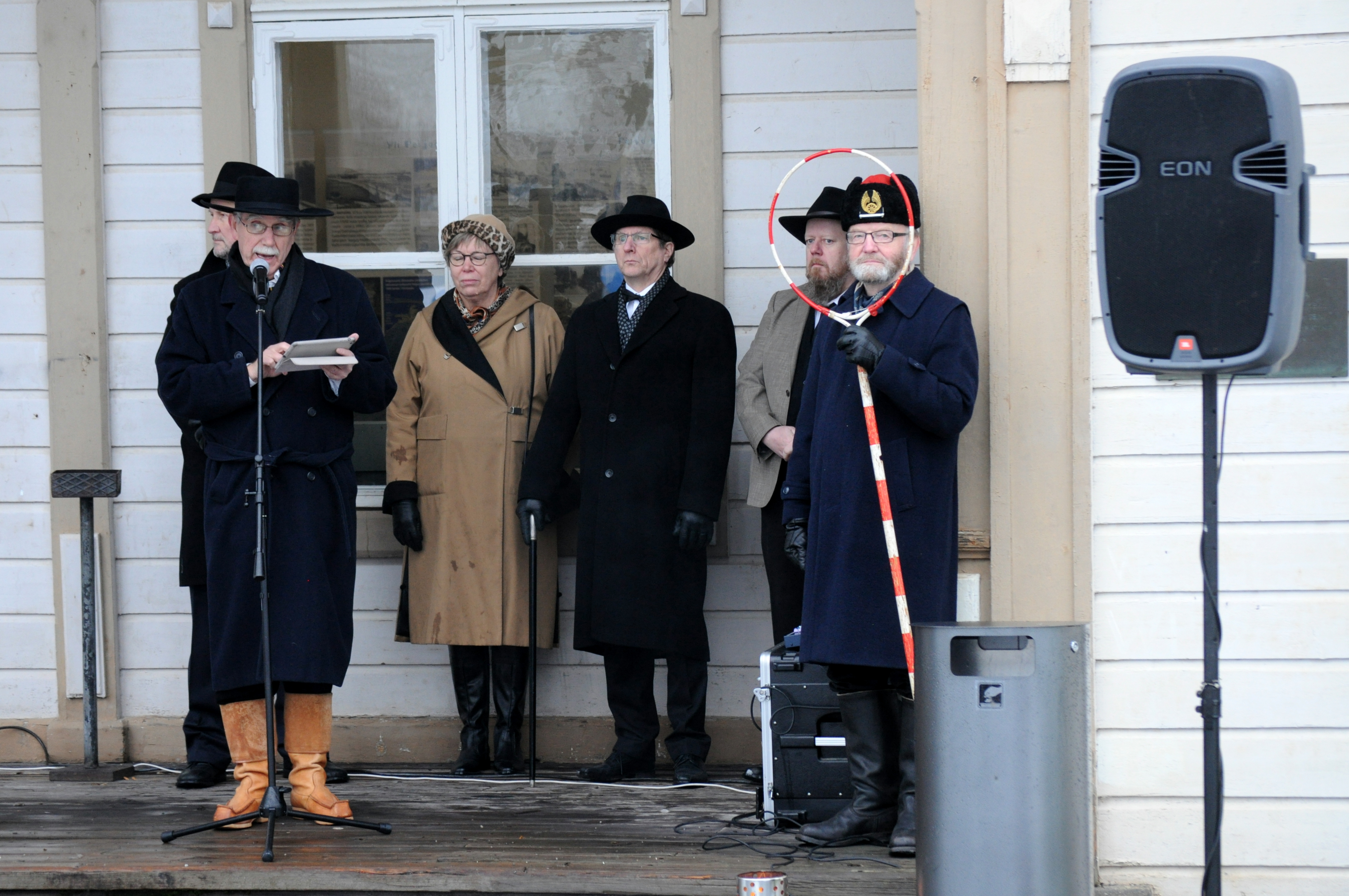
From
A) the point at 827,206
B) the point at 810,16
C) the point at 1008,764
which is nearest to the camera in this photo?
the point at 1008,764

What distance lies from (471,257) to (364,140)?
0.78 metres

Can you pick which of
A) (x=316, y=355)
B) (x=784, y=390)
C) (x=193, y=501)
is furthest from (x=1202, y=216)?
(x=193, y=501)

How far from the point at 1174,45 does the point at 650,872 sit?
7.68ft

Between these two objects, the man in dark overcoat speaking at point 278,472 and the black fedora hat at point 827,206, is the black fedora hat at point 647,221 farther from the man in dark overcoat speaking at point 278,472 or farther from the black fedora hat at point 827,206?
the man in dark overcoat speaking at point 278,472

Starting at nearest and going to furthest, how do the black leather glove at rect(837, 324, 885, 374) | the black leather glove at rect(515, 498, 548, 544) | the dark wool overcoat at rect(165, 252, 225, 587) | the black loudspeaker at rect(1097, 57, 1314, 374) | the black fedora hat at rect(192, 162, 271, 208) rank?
the black loudspeaker at rect(1097, 57, 1314, 374) < the black leather glove at rect(837, 324, 885, 374) < the black fedora hat at rect(192, 162, 271, 208) < the dark wool overcoat at rect(165, 252, 225, 587) < the black leather glove at rect(515, 498, 548, 544)

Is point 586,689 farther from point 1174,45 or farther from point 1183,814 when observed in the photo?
point 1174,45

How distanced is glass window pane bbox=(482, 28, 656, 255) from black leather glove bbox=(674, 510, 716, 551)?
1.15 metres

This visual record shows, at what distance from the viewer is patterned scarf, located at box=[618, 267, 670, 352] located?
4.50 metres

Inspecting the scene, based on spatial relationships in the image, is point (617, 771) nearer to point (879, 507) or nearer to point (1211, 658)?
point (879, 507)

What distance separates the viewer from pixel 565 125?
4945 millimetres

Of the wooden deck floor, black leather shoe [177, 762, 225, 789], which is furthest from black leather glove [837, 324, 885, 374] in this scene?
black leather shoe [177, 762, 225, 789]

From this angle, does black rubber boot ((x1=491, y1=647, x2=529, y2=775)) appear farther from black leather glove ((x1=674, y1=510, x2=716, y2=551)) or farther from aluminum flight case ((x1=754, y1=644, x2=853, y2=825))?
aluminum flight case ((x1=754, y1=644, x2=853, y2=825))

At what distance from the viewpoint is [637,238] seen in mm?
4438

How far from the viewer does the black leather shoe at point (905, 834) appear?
340 cm
